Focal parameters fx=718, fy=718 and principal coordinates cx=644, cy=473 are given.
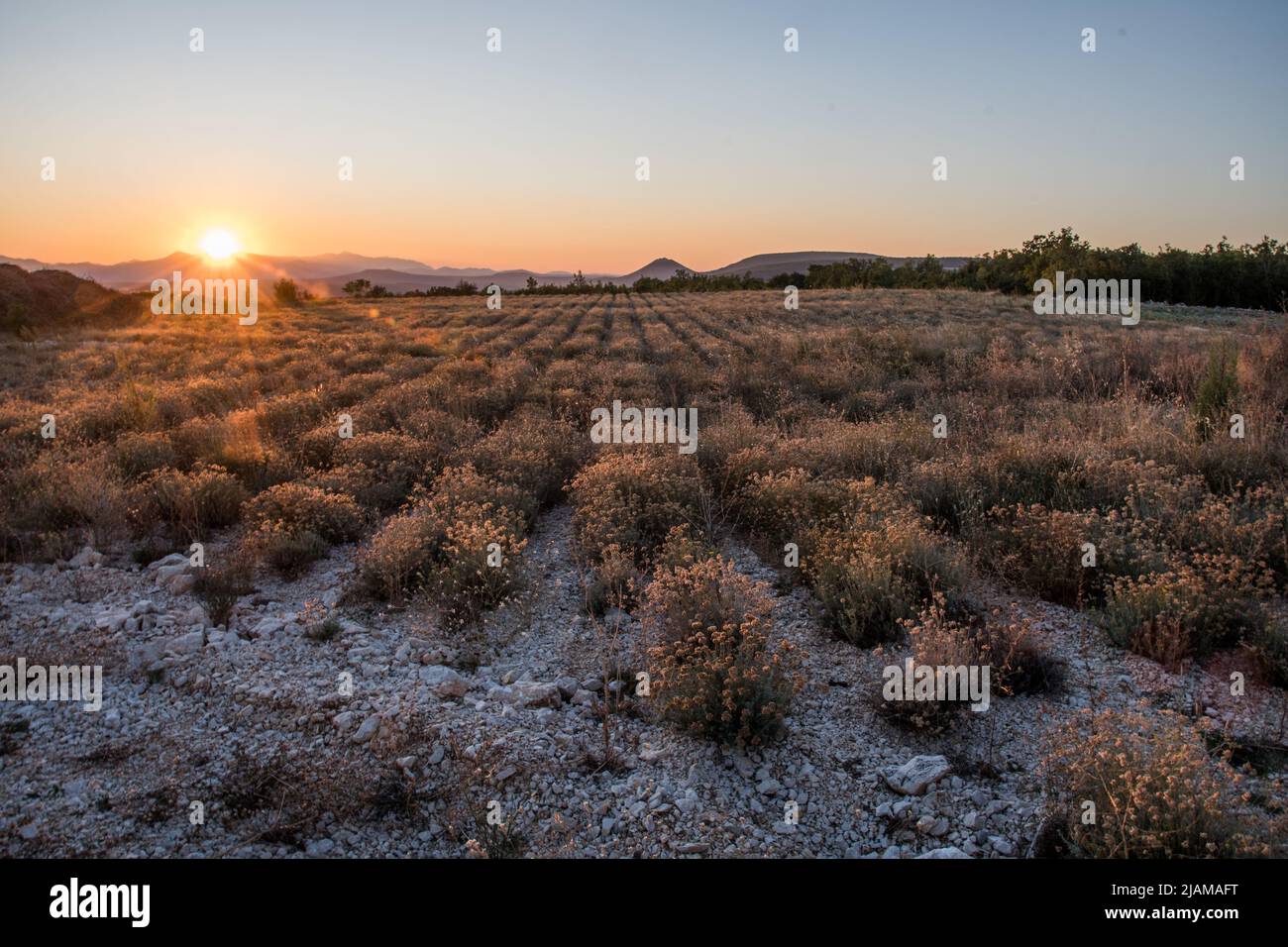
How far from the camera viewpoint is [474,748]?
Result: 3.69 meters

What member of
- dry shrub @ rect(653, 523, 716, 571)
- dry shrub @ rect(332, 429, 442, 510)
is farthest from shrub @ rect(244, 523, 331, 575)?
dry shrub @ rect(653, 523, 716, 571)

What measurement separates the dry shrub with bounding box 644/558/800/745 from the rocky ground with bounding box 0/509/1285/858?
0.15 meters

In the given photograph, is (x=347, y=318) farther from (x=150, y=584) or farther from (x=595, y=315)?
(x=150, y=584)

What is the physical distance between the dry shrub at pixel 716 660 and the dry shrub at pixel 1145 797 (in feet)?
4.09

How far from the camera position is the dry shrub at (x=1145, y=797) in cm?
267

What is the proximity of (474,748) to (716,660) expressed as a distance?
134 cm

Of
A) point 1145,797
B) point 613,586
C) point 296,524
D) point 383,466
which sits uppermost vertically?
point 383,466

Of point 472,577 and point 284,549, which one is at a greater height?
point 284,549

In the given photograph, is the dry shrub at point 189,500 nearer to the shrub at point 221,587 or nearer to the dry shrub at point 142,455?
the dry shrub at point 142,455

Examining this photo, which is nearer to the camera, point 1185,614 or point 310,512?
point 1185,614

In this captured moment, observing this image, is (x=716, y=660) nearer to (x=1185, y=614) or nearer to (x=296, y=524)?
(x=1185, y=614)

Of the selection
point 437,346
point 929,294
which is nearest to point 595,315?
point 437,346

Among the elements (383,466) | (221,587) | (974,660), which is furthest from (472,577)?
(974,660)

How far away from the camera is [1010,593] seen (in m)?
5.14
